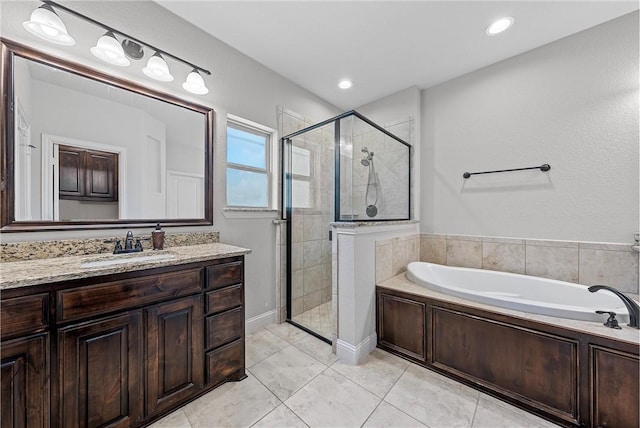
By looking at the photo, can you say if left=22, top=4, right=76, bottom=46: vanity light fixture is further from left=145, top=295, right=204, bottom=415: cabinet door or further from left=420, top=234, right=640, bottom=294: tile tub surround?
left=420, top=234, right=640, bottom=294: tile tub surround

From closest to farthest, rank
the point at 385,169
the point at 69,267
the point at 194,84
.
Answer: the point at 69,267 → the point at 194,84 → the point at 385,169

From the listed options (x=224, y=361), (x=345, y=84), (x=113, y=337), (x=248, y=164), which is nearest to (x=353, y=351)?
(x=224, y=361)

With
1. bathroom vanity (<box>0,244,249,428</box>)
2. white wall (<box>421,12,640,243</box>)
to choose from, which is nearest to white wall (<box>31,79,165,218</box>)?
bathroom vanity (<box>0,244,249,428</box>)

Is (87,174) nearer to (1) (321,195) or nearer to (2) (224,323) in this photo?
(2) (224,323)

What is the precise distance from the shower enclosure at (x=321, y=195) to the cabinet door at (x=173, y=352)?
1.18 m

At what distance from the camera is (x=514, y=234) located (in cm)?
230

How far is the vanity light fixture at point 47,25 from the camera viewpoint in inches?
48.2

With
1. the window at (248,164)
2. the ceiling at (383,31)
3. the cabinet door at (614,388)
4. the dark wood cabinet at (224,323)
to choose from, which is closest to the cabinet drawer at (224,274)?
the dark wood cabinet at (224,323)

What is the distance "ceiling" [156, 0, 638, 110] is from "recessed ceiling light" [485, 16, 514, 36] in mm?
43

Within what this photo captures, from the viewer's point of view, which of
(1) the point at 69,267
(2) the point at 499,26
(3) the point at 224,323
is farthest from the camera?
(2) the point at 499,26

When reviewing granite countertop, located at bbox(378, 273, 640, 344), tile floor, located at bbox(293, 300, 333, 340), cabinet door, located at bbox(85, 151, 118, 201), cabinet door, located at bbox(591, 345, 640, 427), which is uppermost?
cabinet door, located at bbox(85, 151, 118, 201)

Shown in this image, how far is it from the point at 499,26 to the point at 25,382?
3.55 metres

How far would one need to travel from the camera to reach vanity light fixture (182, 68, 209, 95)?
1795mm

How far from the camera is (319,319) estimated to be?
101 inches
